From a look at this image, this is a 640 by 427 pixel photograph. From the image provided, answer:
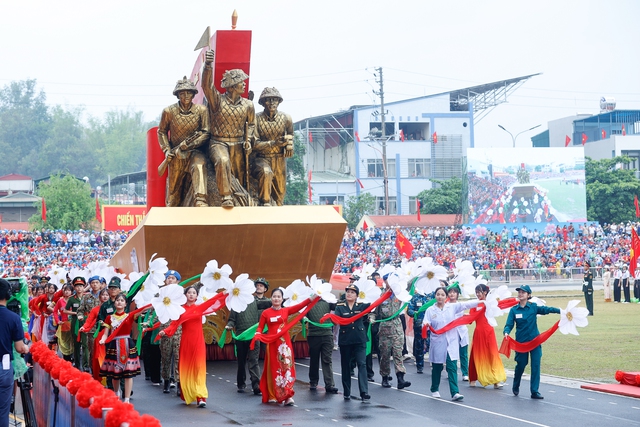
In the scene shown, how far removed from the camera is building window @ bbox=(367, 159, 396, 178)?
6606cm

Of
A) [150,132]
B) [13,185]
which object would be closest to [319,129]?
[13,185]

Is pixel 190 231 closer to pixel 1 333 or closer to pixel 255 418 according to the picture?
pixel 255 418

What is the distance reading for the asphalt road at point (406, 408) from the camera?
1031 cm

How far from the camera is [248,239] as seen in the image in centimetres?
1577

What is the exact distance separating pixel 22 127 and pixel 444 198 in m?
72.7

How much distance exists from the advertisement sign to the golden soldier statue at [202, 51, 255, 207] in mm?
31444

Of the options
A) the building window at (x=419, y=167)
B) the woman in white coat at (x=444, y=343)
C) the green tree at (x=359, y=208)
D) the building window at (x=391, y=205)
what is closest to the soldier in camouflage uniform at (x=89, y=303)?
the woman in white coat at (x=444, y=343)

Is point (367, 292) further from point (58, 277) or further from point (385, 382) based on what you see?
point (58, 277)

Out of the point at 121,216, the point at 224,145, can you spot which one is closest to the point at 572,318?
the point at 224,145

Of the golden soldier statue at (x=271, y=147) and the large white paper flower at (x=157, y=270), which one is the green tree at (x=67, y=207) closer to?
the golden soldier statue at (x=271, y=147)

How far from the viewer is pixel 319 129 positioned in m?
67.9

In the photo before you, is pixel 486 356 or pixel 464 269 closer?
pixel 486 356

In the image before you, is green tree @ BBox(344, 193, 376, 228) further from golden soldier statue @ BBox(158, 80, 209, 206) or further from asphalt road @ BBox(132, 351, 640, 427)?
asphalt road @ BBox(132, 351, 640, 427)

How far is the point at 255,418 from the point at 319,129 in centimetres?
5793
